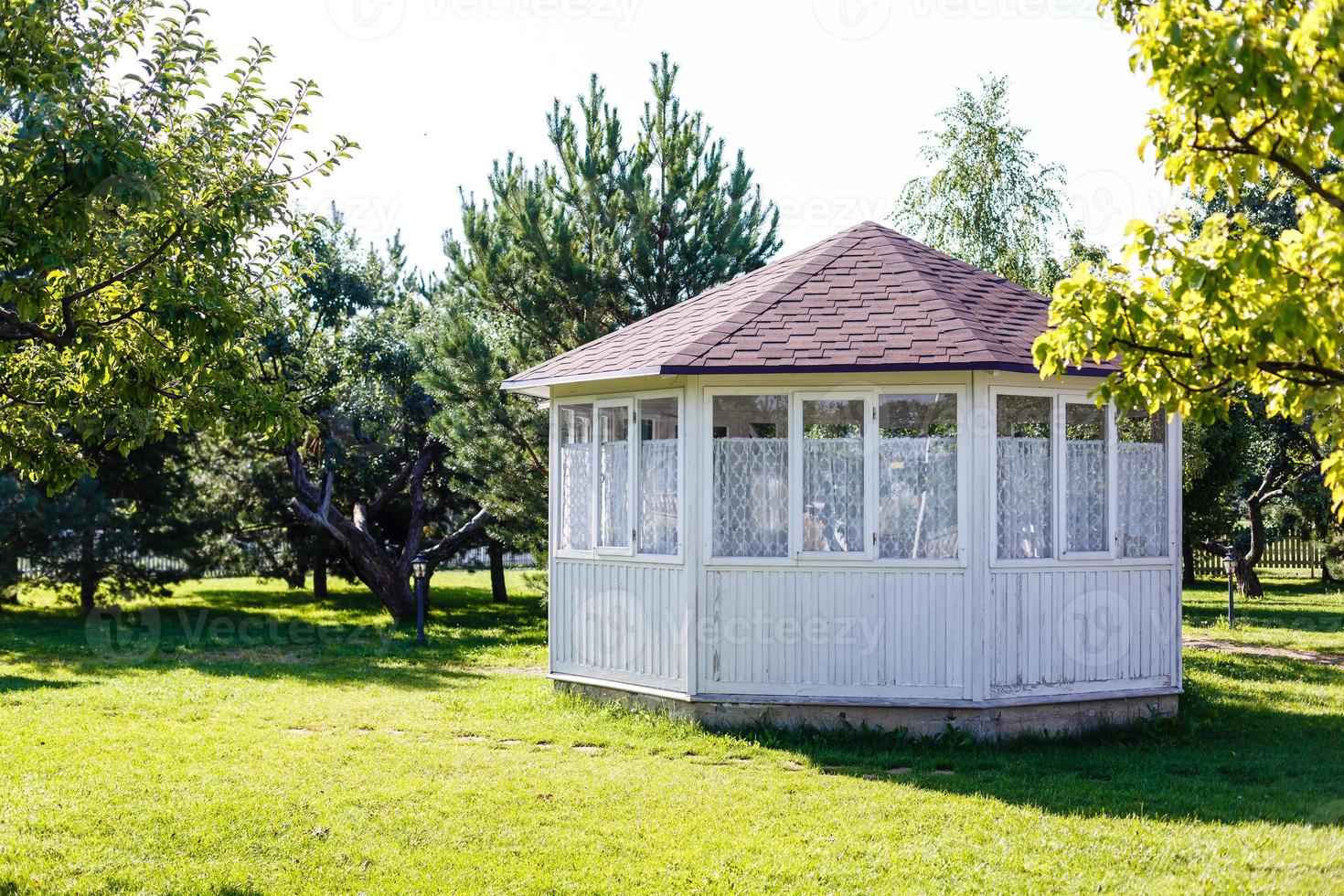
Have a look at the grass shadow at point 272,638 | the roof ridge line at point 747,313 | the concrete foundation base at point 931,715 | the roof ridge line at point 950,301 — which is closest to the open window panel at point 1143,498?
the concrete foundation base at point 931,715

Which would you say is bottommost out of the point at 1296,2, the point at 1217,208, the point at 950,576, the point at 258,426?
the point at 950,576

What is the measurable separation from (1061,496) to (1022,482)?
A: 382mm

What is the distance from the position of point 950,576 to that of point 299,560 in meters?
19.6

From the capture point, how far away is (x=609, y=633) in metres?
11.2

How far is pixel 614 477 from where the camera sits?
11102mm

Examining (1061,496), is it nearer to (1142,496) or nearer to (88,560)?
(1142,496)

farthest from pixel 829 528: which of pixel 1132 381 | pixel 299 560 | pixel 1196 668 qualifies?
pixel 299 560

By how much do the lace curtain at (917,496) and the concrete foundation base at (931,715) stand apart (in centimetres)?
132

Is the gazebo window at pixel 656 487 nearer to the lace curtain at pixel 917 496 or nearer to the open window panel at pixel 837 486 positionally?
the open window panel at pixel 837 486

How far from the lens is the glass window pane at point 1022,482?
9.94 meters

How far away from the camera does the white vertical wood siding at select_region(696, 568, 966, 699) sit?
980 cm

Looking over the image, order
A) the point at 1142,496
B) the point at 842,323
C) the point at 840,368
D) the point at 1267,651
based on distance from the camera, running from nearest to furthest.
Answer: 1. the point at 840,368
2. the point at 842,323
3. the point at 1142,496
4. the point at 1267,651

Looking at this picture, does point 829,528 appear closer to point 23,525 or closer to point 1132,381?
point 1132,381

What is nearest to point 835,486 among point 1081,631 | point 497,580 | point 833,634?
point 833,634
